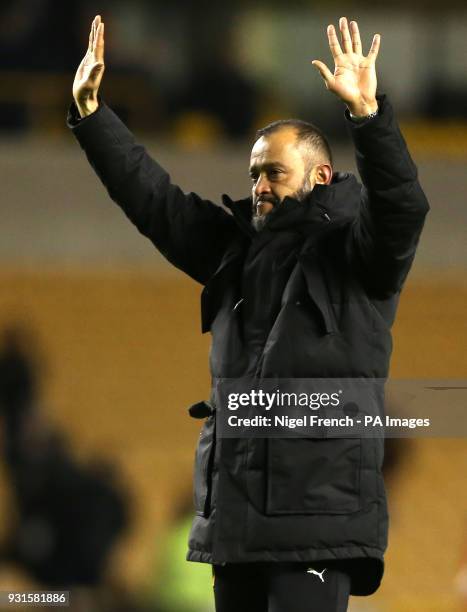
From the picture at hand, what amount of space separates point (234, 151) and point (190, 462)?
1.66 meters

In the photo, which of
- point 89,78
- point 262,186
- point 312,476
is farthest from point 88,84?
point 312,476

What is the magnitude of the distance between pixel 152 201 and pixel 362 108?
0.49 meters

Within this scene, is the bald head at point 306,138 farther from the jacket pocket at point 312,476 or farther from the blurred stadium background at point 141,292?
the blurred stadium background at point 141,292

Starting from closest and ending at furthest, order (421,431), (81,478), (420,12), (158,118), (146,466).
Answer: (421,431)
(81,478)
(146,466)
(158,118)
(420,12)

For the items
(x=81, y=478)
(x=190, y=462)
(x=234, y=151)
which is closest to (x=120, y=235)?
(x=234, y=151)

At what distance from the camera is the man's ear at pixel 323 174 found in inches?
95.6

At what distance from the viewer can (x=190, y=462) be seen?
292 inches

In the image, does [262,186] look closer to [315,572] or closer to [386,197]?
[386,197]

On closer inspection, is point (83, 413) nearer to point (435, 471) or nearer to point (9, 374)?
point (9, 374)

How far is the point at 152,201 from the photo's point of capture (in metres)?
2.53

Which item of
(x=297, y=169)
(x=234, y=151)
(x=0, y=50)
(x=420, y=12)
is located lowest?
(x=297, y=169)

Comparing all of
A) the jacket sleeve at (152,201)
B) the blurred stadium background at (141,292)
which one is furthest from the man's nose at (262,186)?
the blurred stadium background at (141,292)

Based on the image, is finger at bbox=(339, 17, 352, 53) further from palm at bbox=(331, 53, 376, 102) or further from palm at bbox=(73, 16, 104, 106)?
palm at bbox=(73, 16, 104, 106)

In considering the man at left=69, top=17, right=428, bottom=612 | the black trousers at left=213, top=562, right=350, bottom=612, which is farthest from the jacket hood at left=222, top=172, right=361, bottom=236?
the black trousers at left=213, top=562, right=350, bottom=612
